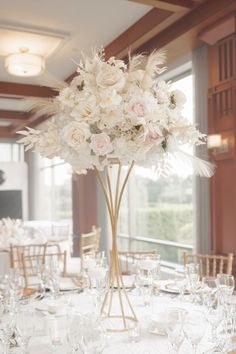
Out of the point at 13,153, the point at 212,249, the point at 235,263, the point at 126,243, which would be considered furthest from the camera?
the point at 13,153

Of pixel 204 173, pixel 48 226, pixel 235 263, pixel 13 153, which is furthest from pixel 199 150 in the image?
pixel 13 153

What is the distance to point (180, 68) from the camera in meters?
5.47

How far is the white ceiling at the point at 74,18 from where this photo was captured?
13.8 ft

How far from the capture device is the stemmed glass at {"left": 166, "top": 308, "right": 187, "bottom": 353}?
1531mm

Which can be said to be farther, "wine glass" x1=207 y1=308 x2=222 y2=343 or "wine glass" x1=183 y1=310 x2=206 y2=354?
"wine glass" x1=207 y1=308 x2=222 y2=343

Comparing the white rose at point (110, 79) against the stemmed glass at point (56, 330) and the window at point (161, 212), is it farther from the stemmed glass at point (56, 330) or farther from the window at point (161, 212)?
the window at point (161, 212)

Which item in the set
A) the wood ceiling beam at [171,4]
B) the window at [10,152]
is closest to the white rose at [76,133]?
the wood ceiling beam at [171,4]

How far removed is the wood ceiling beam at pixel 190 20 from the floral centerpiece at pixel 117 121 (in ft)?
7.38

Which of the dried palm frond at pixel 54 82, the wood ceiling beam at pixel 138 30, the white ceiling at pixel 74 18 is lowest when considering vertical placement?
the dried palm frond at pixel 54 82

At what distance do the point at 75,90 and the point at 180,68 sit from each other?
3.87 metres

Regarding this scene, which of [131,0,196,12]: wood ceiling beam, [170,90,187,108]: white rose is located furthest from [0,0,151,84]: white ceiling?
[170,90,187,108]: white rose

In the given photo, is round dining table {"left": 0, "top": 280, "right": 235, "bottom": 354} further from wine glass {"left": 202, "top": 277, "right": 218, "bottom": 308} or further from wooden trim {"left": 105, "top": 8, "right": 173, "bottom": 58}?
wooden trim {"left": 105, "top": 8, "right": 173, "bottom": 58}

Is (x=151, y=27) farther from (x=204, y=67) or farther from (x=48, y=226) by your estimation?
(x=48, y=226)

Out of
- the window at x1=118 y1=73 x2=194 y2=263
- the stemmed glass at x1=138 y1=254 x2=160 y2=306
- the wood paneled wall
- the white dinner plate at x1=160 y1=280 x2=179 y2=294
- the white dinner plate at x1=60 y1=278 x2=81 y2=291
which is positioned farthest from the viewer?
the window at x1=118 y1=73 x2=194 y2=263
